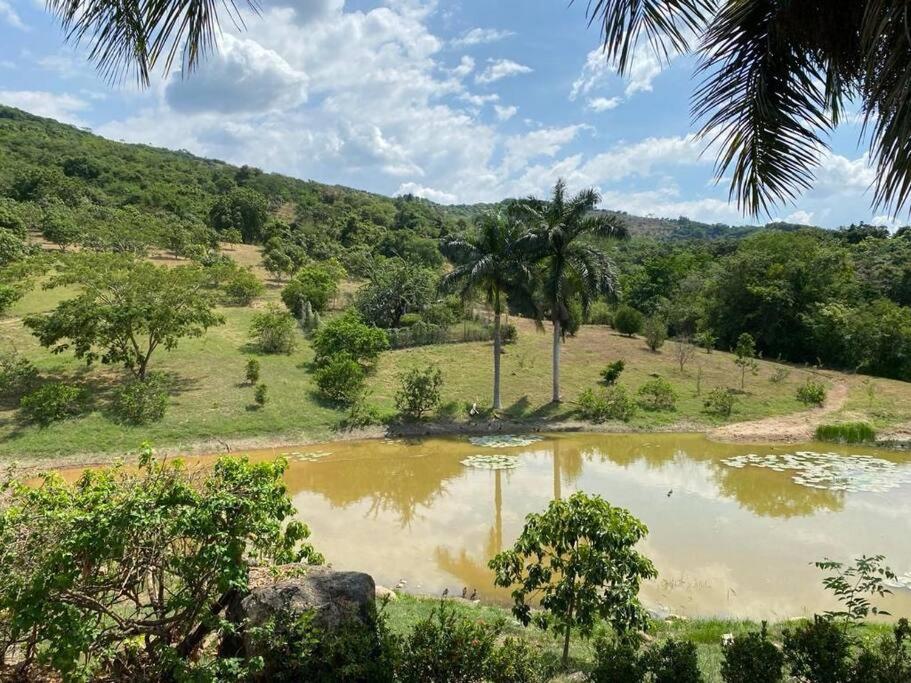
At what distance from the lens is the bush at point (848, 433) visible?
1602 cm

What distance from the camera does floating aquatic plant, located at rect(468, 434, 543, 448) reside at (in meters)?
16.0

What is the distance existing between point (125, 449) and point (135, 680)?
12257 millimetres

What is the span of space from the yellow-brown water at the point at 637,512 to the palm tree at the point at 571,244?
5030 millimetres

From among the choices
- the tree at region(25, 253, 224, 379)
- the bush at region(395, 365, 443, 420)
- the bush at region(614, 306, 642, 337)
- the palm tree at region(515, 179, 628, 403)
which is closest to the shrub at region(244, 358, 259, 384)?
the tree at region(25, 253, 224, 379)

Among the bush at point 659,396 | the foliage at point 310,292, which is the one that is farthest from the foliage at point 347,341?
the bush at point 659,396

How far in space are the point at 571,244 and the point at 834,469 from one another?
382 inches

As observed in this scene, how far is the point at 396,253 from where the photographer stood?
1923 inches

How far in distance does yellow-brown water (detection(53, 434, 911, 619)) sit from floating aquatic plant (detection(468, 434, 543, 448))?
310mm

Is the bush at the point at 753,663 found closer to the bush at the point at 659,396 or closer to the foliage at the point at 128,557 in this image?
the foliage at the point at 128,557

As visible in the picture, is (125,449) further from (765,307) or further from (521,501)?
(765,307)

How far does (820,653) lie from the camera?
3.40 meters

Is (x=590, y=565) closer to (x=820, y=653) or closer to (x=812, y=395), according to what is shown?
(x=820, y=653)

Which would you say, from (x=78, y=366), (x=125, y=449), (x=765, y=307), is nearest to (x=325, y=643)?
(x=125, y=449)

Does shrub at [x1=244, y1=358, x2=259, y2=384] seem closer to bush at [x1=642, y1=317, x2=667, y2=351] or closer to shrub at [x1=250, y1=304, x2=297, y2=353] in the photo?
shrub at [x1=250, y1=304, x2=297, y2=353]
